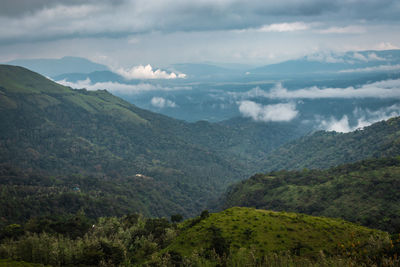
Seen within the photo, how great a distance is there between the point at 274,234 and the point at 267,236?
218 cm

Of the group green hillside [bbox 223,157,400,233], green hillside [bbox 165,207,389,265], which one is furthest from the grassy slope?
green hillside [bbox 223,157,400,233]

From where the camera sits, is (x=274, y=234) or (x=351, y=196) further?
(x=351, y=196)

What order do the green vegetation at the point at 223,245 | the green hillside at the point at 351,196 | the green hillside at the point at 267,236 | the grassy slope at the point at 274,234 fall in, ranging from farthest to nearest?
the green hillside at the point at 351,196, the grassy slope at the point at 274,234, the green hillside at the point at 267,236, the green vegetation at the point at 223,245

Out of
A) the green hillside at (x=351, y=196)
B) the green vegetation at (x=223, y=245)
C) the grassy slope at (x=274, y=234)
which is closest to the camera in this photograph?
A: the green vegetation at (x=223, y=245)

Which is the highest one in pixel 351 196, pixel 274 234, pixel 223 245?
pixel 223 245

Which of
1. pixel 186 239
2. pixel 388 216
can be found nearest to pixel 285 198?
pixel 388 216

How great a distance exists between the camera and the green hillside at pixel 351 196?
12438 centimetres

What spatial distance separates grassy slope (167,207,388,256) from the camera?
67.6 metres

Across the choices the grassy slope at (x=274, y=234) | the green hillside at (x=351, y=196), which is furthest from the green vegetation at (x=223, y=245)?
the green hillside at (x=351, y=196)

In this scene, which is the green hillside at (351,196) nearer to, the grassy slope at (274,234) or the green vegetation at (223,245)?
the grassy slope at (274,234)

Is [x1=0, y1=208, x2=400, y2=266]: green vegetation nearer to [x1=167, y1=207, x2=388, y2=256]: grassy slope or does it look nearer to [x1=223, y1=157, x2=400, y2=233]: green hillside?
[x1=167, y1=207, x2=388, y2=256]: grassy slope

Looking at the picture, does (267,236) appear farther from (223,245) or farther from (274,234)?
(223,245)

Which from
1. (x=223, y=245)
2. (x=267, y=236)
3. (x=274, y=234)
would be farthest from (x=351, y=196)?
(x=223, y=245)

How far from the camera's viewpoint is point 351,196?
149750 millimetres
